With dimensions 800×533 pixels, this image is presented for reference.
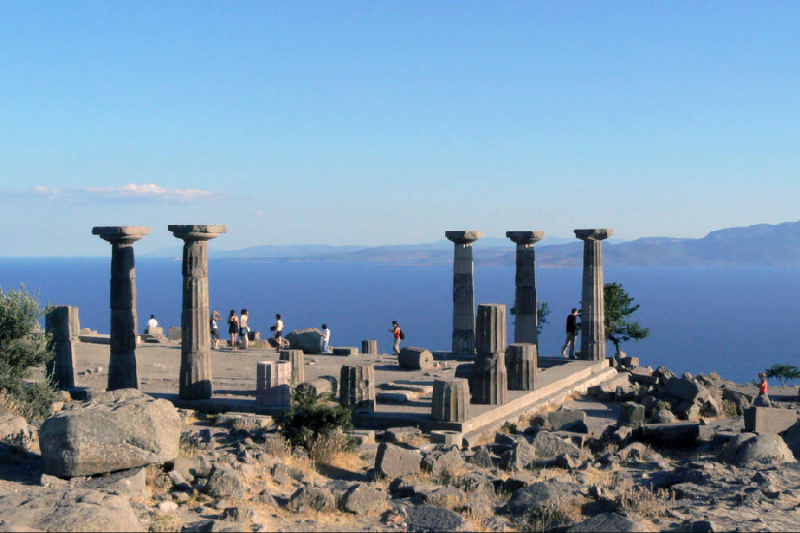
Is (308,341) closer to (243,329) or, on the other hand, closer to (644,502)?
(243,329)

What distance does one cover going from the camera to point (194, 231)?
18.7 meters

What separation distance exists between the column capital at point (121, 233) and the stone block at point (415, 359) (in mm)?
10362

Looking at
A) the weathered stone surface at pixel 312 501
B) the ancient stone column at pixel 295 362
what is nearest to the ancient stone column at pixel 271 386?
the ancient stone column at pixel 295 362

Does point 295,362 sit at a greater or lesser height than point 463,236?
lesser

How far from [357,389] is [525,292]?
38.6ft

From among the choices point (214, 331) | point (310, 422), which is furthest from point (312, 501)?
point (214, 331)

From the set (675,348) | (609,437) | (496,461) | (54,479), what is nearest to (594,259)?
(609,437)

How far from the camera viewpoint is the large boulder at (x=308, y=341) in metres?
31.1

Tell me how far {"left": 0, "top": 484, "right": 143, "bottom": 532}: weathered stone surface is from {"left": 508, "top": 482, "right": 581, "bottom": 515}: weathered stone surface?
208 inches

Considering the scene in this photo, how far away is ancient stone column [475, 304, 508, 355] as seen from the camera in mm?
19484

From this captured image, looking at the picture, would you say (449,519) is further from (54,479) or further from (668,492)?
(54,479)

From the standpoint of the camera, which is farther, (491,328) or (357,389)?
(491,328)

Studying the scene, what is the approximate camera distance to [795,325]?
15700 cm

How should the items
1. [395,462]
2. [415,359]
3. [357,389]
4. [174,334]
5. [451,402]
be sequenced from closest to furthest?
[395,462], [451,402], [357,389], [415,359], [174,334]
